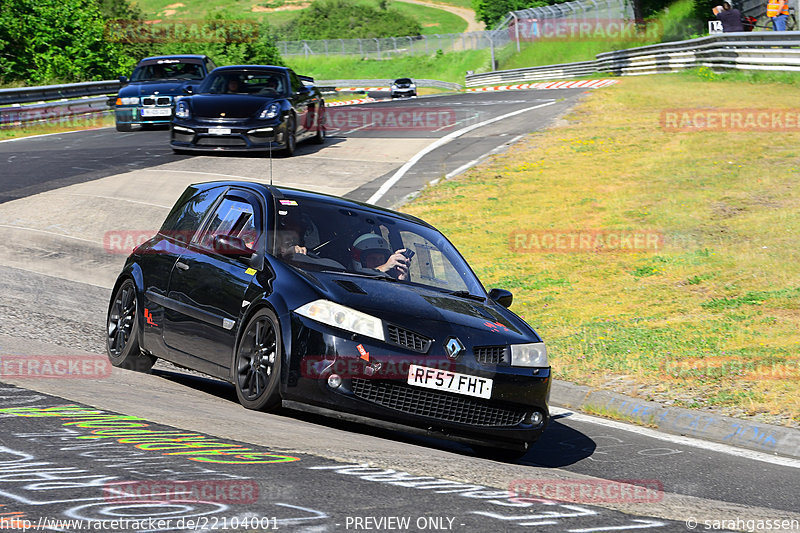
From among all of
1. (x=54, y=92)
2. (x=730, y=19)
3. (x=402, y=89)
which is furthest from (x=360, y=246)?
(x=402, y=89)

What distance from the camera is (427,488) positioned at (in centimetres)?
475

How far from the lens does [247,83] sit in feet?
69.3

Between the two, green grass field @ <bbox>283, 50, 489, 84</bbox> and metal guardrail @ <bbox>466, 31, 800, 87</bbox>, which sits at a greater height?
green grass field @ <bbox>283, 50, 489, 84</bbox>

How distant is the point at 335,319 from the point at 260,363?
62 cm

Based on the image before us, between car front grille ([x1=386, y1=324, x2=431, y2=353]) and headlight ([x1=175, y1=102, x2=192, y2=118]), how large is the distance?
15.0 m

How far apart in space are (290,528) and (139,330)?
4.59 m

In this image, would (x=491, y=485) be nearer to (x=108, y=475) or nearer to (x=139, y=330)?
(x=108, y=475)

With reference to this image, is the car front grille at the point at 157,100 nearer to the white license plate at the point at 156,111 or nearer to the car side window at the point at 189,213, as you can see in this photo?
the white license plate at the point at 156,111

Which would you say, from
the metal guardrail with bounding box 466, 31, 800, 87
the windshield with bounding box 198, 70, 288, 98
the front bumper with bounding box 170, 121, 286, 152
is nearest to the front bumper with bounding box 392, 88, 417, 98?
the metal guardrail with bounding box 466, 31, 800, 87

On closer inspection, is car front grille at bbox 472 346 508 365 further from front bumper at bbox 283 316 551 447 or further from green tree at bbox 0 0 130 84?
green tree at bbox 0 0 130 84

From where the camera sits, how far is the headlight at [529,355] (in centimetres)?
664

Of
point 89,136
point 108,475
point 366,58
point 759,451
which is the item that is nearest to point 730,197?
point 759,451

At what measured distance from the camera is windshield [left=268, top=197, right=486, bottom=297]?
23.5 ft

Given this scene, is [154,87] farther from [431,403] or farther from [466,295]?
[431,403]
